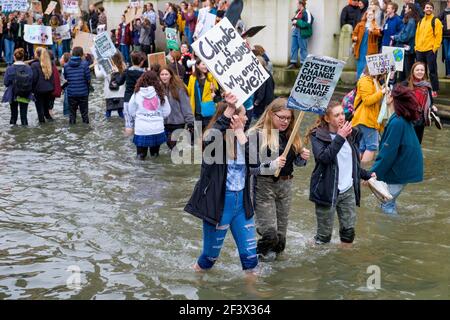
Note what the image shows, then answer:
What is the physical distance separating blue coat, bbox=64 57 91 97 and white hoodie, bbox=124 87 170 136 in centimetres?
414

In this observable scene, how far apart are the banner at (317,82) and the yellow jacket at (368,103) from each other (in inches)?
165

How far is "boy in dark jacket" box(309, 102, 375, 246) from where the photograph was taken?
25.5 ft

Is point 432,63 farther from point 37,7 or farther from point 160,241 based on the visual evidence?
point 37,7

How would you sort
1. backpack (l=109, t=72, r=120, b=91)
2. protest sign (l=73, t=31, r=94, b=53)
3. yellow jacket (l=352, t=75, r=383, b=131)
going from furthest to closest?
protest sign (l=73, t=31, r=94, b=53) < backpack (l=109, t=72, r=120, b=91) < yellow jacket (l=352, t=75, r=383, b=131)

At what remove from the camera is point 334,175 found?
781 centimetres

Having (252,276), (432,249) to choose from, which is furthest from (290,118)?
(432,249)

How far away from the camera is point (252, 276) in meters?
7.30

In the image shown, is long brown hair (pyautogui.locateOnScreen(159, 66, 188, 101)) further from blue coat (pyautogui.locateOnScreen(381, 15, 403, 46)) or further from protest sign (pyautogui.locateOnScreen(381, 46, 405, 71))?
blue coat (pyautogui.locateOnScreen(381, 15, 403, 46))

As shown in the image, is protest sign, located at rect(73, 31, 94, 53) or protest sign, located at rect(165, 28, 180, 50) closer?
protest sign, located at rect(165, 28, 180, 50)

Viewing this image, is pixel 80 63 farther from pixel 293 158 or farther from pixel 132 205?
pixel 293 158

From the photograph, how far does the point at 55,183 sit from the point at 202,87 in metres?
3.26

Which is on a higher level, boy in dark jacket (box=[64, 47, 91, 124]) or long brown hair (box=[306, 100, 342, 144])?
long brown hair (box=[306, 100, 342, 144])

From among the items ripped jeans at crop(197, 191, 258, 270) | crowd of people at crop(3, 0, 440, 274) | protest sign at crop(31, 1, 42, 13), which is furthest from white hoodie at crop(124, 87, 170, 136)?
protest sign at crop(31, 1, 42, 13)

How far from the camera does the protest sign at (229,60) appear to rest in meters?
7.08
